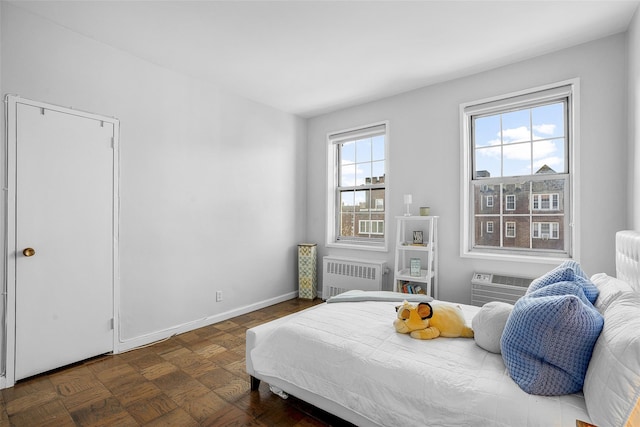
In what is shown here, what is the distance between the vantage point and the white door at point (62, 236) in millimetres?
2277

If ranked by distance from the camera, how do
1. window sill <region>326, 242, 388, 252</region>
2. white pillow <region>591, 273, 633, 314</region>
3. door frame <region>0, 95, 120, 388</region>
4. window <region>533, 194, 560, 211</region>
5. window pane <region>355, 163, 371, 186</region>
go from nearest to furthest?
white pillow <region>591, 273, 633, 314</region> → door frame <region>0, 95, 120, 388</region> → window <region>533, 194, 560, 211</region> → window sill <region>326, 242, 388, 252</region> → window pane <region>355, 163, 371, 186</region>

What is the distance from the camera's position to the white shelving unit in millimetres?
3314

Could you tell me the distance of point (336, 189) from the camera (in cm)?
459

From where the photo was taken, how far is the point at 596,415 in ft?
3.59

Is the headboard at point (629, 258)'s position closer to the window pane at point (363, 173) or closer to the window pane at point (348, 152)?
the window pane at point (363, 173)

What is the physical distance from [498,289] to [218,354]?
8.69 feet

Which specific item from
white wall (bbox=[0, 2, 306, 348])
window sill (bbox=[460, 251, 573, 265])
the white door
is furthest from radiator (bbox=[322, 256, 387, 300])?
the white door

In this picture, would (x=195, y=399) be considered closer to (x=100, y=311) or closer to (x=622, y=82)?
(x=100, y=311)

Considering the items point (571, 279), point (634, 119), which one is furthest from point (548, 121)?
point (571, 279)

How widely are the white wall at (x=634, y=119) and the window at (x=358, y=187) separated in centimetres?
217

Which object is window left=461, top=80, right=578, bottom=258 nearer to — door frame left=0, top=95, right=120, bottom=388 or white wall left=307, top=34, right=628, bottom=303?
white wall left=307, top=34, right=628, bottom=303

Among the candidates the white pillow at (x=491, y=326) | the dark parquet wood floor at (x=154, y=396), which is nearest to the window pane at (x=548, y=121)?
the white pillow at (x=491, y=326)

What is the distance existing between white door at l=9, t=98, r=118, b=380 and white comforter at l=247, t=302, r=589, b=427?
1.55m

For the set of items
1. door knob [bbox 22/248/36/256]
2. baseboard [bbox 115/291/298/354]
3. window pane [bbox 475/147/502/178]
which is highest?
window pane [bbox 475/147/502/178]
